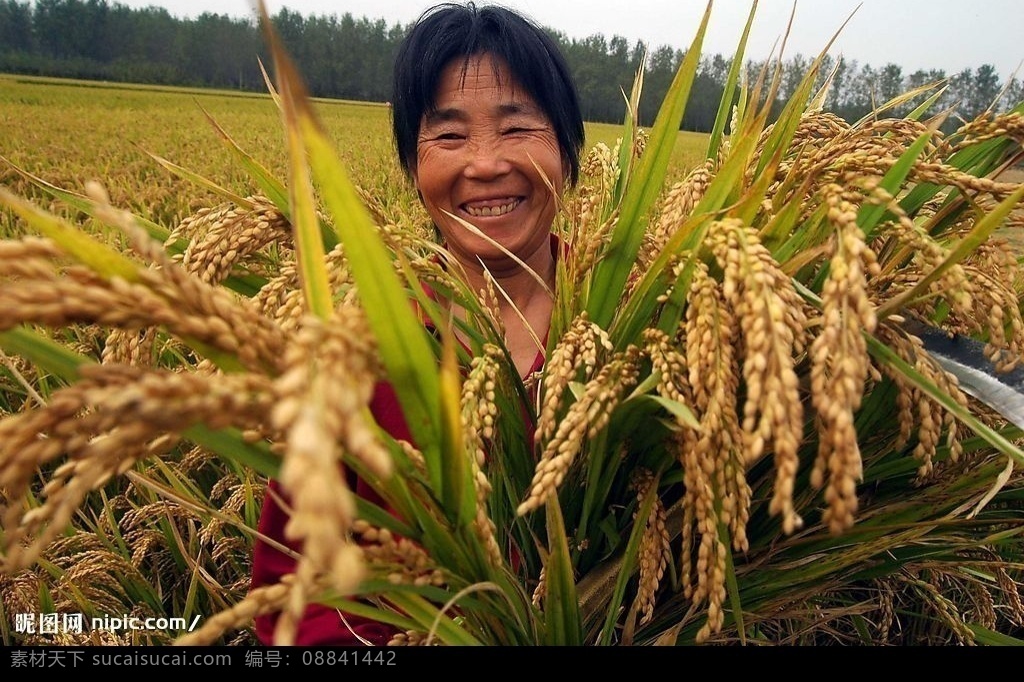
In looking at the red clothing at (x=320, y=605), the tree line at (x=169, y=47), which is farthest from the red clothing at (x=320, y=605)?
the tree line at (x=169, y=47)

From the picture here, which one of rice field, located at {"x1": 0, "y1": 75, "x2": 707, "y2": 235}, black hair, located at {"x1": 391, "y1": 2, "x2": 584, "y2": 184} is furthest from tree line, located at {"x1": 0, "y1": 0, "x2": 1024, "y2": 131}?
black hair, located at {"x1": 391, "y1": 2, "x2": 584, "y2": 184}

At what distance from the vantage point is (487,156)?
5.98 feet

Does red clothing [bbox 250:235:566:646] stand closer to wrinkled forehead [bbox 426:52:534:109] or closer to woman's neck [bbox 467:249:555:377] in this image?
woman's neck [bbox 467:249:555:377]

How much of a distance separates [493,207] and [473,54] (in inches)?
18.8

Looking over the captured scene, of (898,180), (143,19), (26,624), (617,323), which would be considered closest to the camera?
(898,180)

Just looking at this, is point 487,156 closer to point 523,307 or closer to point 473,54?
point 473,54

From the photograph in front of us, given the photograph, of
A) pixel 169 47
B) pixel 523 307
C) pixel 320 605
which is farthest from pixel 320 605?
pixel 169 47

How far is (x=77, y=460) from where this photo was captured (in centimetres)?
51

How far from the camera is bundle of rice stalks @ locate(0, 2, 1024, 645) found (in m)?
0.45

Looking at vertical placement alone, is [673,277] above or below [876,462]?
above

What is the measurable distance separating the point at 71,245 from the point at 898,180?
1.07 meters

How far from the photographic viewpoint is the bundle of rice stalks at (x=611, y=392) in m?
0.45
